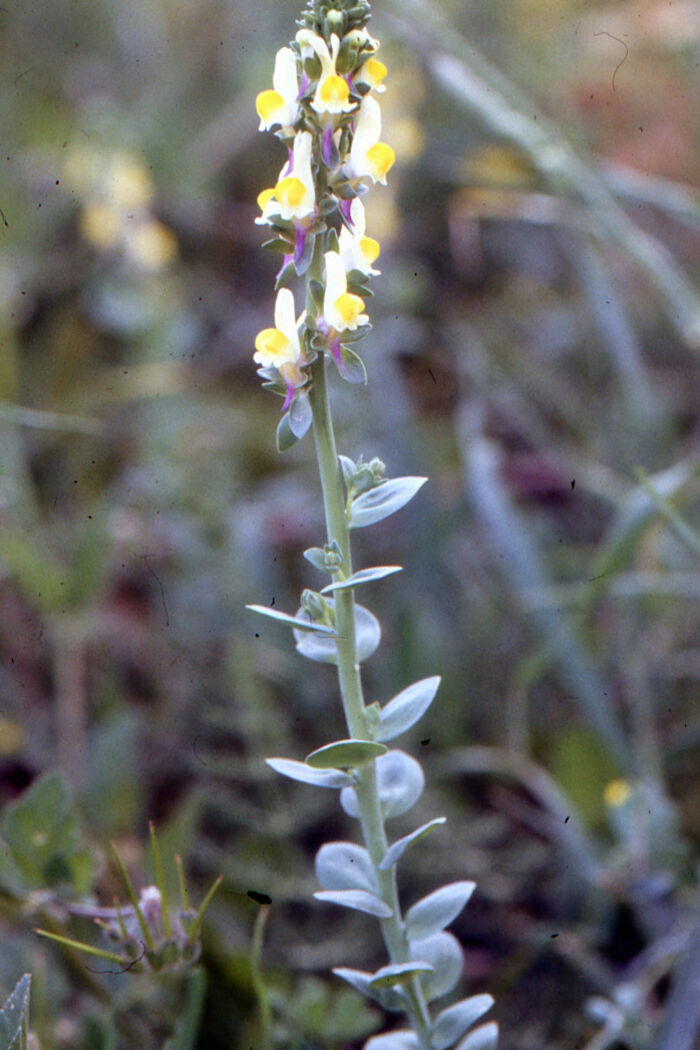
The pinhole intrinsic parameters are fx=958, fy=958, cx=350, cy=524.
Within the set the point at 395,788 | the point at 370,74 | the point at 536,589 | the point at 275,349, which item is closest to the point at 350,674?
the point at 395,788

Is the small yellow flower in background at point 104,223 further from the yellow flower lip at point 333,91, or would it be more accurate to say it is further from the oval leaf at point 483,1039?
the oval leaf at point 483,1039

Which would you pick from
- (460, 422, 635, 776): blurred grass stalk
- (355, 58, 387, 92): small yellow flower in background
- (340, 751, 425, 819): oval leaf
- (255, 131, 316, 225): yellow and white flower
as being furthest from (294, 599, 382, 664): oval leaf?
(460, 422, 635, 776): blurred grass stalk

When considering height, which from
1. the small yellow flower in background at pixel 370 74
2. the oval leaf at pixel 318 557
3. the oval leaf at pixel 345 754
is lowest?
the oval leaf at pixel 345 754

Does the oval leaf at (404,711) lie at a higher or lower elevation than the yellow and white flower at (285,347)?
lower

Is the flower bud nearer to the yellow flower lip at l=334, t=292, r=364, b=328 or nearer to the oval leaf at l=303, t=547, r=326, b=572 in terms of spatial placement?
the oval leaf at l=303, t=547, r=326, b=572

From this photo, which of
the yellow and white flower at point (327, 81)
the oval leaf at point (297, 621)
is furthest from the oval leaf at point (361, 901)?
the yellow and white flower at point (327, 81)
